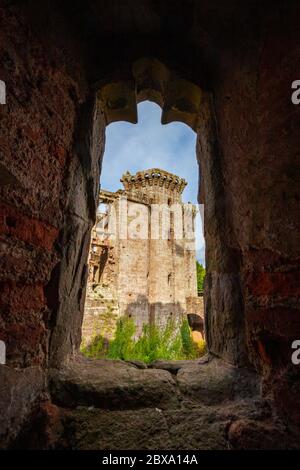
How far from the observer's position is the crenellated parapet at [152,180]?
1772 centimetres

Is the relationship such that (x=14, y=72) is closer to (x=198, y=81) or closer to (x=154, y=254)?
(x=198, y=81)

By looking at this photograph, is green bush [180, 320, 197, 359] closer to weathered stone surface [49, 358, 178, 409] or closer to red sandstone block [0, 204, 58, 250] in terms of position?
weathered stone surface [49, 358, 178, 409]

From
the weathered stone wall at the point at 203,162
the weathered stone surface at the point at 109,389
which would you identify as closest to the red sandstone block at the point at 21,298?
the weathered stone wall at the point at 203,162

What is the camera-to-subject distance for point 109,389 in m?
1.18

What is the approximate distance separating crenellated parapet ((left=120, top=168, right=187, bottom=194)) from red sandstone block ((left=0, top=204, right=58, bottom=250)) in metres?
16.8

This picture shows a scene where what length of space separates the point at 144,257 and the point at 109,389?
46.4ft

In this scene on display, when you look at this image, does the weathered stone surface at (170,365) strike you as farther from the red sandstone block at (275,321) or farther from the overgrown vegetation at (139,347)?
the overgrown vegetation at (139,347)

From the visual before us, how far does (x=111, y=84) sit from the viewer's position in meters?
1.67

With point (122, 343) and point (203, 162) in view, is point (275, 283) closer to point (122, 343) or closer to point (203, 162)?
point (203, 162)

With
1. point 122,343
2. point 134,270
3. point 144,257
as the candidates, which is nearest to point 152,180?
point 144,257

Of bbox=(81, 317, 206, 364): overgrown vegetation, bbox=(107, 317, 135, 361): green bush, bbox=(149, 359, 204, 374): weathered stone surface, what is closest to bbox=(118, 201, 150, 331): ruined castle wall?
bbox=(81, 317, 206, 364): overgrown vegetation

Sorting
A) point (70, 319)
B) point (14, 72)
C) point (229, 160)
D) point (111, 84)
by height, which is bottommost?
point (70, 319)

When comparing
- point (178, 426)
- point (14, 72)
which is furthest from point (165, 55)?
point (178, 426)
